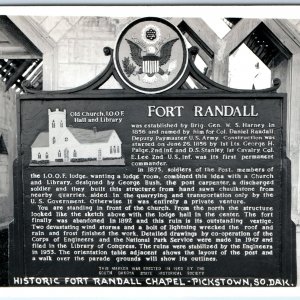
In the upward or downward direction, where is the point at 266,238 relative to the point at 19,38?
downward

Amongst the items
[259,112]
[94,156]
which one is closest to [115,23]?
[94,156]

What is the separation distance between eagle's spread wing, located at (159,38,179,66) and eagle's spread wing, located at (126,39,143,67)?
0.21 m

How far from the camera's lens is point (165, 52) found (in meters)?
4.85

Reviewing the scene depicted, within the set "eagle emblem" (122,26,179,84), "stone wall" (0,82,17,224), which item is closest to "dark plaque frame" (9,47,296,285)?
"eagle emblem" (122,26,179,84)

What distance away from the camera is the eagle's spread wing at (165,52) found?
4.84m

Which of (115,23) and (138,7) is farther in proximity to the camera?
(115,23)

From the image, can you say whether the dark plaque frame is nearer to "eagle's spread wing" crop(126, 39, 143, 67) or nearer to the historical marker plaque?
the historical marker plaque

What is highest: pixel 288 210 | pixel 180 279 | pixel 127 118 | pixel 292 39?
pixel 292 39

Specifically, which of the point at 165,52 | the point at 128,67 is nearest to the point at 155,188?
the point at 128,67

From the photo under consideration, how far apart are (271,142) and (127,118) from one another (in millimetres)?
1484

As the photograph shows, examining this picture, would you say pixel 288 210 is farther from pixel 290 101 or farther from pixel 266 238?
pixel 290 101

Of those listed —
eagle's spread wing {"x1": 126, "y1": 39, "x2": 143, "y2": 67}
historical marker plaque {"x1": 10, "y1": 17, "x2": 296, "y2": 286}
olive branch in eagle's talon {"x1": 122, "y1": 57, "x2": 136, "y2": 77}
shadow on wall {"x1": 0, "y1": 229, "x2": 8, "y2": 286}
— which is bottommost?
shadow on wall {"x1": 0, "y1": 229, "x2": 8, "y2": 286}

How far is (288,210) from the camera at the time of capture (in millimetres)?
4816

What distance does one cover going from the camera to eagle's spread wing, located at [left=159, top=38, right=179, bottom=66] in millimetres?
4844
